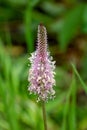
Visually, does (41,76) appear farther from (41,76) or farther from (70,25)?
(70,25)

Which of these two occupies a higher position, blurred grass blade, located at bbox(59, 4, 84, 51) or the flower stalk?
blurred grass blade, located at bbox(59, 4, 84, 51)

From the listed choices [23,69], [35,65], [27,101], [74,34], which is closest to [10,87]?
[27,101]

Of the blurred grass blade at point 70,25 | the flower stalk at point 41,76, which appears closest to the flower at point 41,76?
the flower stalk at point 41,76

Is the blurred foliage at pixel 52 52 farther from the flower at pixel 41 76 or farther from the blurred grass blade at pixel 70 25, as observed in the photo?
the flower at pixel 41 76

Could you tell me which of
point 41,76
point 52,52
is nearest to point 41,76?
point 41,76

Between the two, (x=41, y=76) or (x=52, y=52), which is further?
(x=52, y=52)

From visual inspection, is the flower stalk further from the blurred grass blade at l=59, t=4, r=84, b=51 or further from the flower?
the blurred grass blade at l=59, t=4, r=84, b=51

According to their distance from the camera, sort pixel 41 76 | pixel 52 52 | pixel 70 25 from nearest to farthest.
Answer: pixel 41 76, pixel 70 25, pixel 52 52

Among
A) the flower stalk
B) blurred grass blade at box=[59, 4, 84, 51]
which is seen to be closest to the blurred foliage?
blurred grass blade at box=[59, 4, 84, 51]
